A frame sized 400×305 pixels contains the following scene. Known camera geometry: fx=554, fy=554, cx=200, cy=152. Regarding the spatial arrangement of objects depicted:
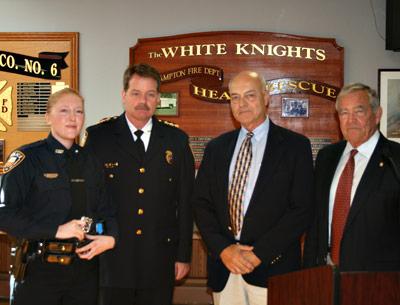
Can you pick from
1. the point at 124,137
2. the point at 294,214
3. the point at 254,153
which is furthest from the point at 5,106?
the point at 294,214

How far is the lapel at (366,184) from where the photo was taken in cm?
238

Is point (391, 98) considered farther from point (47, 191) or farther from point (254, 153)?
point (47, 191)

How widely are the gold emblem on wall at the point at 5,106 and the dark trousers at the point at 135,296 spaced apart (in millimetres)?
2999

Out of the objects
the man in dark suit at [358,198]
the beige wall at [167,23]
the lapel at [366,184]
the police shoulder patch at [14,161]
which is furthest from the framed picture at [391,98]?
the police shoulder patch at [14,161]

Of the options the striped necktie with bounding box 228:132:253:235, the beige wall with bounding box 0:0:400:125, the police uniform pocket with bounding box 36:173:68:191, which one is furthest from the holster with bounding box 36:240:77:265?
the beige wall with bounding box 0:0:400:125

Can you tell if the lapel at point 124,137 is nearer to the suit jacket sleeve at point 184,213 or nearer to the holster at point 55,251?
the suit jacket sleeve at point 184,213

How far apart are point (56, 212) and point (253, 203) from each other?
2.91 ft

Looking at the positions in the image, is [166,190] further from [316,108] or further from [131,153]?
[316,108]

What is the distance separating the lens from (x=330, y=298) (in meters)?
1.37

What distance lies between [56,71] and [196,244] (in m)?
2.07

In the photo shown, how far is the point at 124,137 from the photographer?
2.82 metres

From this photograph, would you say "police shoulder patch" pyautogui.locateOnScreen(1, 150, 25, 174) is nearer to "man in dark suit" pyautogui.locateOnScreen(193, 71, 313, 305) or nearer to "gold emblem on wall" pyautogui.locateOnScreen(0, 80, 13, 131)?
"man in dark suit" pyautogui.locateOnScreen(193, 71, 313, 305)

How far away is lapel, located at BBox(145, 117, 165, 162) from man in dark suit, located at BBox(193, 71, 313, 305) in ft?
0.95

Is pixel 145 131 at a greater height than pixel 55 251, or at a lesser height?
greater
